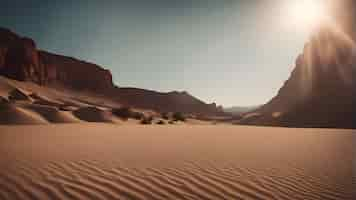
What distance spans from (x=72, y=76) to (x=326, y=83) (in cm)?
9328

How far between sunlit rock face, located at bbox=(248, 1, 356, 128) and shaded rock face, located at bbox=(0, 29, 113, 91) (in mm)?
71977

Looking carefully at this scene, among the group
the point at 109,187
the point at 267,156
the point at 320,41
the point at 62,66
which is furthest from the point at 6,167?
the point at 62,66

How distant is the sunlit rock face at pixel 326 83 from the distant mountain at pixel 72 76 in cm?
5580

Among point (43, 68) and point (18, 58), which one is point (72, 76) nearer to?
point (43, 68)

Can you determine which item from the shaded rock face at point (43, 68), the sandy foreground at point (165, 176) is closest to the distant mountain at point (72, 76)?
the shaded rock face at point (43, 68)

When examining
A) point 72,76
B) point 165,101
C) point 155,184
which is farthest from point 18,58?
point 155,184

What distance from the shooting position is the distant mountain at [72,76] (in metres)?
67.8

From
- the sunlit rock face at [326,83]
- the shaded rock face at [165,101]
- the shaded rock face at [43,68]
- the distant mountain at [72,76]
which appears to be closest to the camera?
the sunlit rock face at [326,83]

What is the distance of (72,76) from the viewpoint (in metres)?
92.3

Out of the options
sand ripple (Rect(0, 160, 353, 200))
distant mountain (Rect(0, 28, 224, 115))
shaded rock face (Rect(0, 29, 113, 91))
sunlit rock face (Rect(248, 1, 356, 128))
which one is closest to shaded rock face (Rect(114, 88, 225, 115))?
distant mountain (Rect(0, 28, 224, 115))

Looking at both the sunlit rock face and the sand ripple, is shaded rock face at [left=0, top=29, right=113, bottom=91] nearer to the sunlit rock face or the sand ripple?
the sunlit rock face

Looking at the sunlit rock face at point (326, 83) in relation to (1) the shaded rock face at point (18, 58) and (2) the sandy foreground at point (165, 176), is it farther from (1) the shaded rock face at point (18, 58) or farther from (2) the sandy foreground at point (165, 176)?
(1) the shaded rock face at point (18, 58)

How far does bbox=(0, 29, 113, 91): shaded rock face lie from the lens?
67125 mm

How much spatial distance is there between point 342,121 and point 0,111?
46.2m
